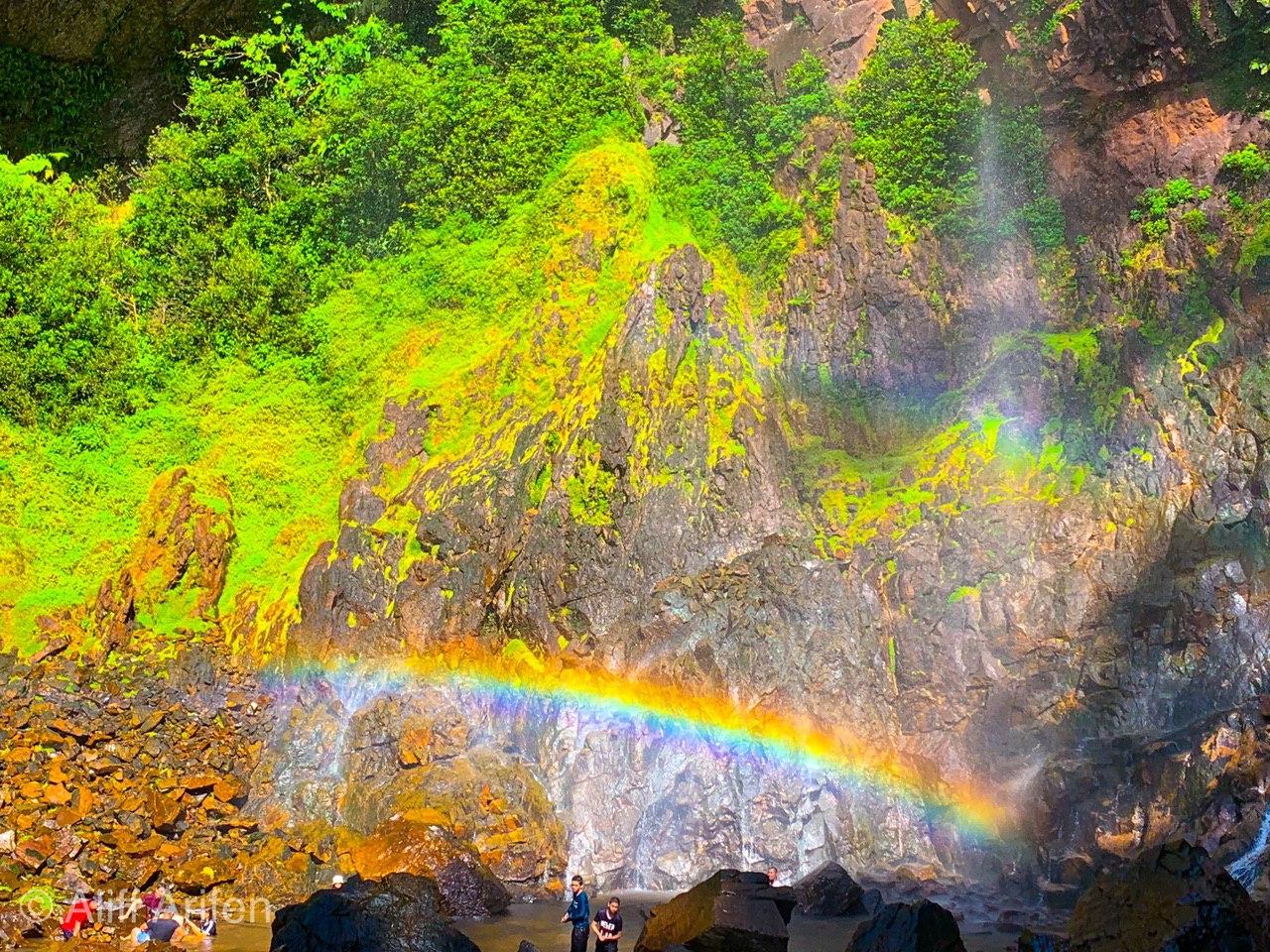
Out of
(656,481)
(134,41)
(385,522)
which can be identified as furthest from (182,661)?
(134,41)

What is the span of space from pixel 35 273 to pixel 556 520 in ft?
65.1

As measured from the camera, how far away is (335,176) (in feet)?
131

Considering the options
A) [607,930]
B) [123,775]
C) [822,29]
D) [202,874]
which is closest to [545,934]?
[607,930]

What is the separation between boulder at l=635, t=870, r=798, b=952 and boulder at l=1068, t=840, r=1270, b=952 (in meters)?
4.61

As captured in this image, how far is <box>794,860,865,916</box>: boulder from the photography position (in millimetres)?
22062

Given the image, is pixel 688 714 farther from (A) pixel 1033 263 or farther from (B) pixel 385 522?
(A) pixel 1033 263

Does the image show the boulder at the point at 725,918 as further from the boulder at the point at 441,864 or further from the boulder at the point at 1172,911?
the boulder at the point at 1172,911

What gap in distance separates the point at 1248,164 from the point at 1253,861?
20.6 m

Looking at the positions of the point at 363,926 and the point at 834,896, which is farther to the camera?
the point at 834,896

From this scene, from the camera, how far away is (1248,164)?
107 ft

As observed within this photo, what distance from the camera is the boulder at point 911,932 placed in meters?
15.6

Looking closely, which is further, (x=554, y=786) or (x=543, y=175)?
(x=543, y=175)

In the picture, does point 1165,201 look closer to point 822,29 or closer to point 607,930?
point 822,29

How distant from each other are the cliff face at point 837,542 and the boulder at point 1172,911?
769 centimetres
